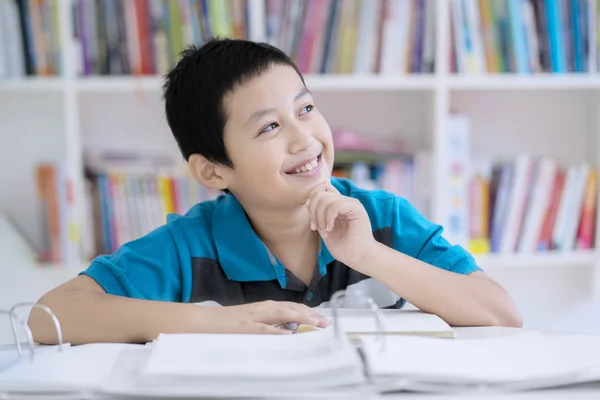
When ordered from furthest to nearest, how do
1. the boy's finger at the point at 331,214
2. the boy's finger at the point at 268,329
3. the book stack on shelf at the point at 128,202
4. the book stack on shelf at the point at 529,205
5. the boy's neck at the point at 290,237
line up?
the book stack on shelf at the point at 529,205 → the book stack on shelf at the point at 128,202 → the boy's neck at the point at 290,237 → the boy's finger at the point at 331,214 → the boy's finger at the point at 268,329

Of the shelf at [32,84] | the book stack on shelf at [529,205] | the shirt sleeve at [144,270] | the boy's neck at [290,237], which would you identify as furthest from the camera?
the book stack on shelf at [529,205]

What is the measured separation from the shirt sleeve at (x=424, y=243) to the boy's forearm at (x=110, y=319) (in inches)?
17.3

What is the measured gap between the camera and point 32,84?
213 centimetres

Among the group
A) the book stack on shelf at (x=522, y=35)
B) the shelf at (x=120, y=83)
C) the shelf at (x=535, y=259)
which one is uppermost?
the book stack on shelf at (x=522, y=35)

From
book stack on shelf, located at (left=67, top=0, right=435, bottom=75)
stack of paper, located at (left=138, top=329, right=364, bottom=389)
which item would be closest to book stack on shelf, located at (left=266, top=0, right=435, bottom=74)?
book stack on shelf, located at (left=67, top=0, right=435, bottom=75)

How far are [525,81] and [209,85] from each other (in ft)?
4.27

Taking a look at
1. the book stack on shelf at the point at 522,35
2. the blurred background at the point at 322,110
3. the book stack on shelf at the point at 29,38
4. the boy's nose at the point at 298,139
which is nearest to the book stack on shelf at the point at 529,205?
the blurred background at the point at 322,110

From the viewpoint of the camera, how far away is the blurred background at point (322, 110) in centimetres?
217

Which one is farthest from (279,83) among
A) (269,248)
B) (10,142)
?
(10,142)

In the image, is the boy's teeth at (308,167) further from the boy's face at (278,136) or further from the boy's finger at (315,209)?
the boy's finger at (315,209)

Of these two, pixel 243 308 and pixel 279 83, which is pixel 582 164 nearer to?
pixel 279 83

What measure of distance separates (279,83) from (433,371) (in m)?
0.65

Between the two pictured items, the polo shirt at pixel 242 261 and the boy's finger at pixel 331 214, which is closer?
the boy's finger at pixel 331 214

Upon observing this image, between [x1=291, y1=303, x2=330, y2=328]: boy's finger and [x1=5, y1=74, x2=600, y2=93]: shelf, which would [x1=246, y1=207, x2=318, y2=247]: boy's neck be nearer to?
[x1=291, y1=303, x2=330, y2=328]: boy's finger
